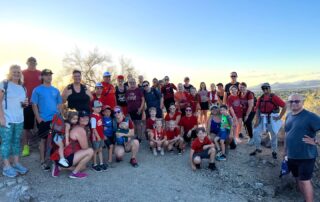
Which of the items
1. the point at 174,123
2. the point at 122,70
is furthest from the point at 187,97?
the point at 122,70

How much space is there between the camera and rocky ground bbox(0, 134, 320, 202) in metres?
5.81

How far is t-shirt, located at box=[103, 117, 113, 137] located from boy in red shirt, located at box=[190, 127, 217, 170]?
223cm

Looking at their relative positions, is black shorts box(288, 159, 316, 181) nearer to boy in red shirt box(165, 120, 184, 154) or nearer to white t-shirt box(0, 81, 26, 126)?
boy in red shirt box(165, 120, 184, 154)

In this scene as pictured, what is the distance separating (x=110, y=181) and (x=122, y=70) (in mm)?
24789

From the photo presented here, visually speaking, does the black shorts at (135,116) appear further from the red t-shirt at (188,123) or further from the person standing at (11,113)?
the person standing at (11,113)

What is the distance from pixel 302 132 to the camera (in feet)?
18.0

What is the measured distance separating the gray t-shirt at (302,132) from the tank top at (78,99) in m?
4.89

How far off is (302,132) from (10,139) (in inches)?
247

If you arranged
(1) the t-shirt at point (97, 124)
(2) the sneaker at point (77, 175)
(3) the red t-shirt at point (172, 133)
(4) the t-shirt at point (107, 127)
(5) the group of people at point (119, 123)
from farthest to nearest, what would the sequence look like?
1. (3) the red t-shirt at point (172, 133)
2. (4) the t-shirt at point (107, 127)
3. (1) the t-shirt at point (97, 124)
4. (2) the sneaker at point (77, 175)
5. (5) the group of people at point (119, 123)

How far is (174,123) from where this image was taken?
842 cm

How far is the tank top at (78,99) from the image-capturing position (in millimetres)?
6910

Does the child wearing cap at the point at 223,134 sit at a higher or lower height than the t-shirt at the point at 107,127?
lower

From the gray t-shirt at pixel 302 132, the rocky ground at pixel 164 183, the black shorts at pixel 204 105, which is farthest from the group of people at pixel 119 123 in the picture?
the black shorts at pixel 204 105

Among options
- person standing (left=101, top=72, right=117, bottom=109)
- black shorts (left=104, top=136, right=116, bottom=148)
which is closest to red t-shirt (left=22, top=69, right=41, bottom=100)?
person standing (left=101, top=72, right=117, bottom=109)
